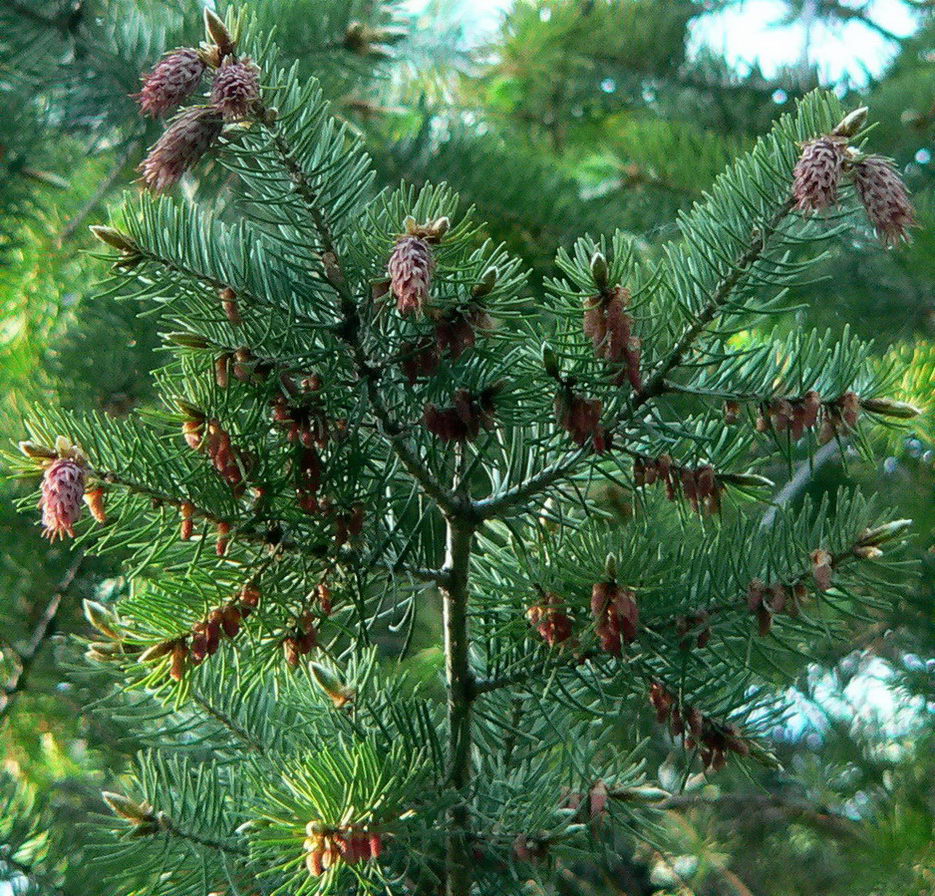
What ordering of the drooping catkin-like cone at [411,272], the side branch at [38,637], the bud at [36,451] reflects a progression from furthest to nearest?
the side branch at [38,637], the bud at [36,451], the drooping catkin-like cone at [411,272]

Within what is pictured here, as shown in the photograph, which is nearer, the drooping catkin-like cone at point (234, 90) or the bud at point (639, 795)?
the drooping catkin-like cone at point (234, 90)

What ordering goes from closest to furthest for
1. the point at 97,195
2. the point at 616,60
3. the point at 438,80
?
the point at 97,195, the point at 616,60, the point at 438,80

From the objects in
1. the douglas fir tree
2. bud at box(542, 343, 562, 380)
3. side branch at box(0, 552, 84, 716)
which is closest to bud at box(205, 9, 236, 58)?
the douglas fir tree

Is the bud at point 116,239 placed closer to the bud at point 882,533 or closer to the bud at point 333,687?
the bud at point 333,687

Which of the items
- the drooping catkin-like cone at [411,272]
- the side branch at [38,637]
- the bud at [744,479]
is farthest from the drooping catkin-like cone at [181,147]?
the side branch at [38,637]

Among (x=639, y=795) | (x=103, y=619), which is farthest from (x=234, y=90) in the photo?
(x=639, y=795)

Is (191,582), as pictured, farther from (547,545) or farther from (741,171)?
(741,171)

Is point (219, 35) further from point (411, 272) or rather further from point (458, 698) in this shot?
point (458, 698)

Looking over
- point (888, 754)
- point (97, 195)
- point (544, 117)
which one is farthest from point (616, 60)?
point (888, 754)
